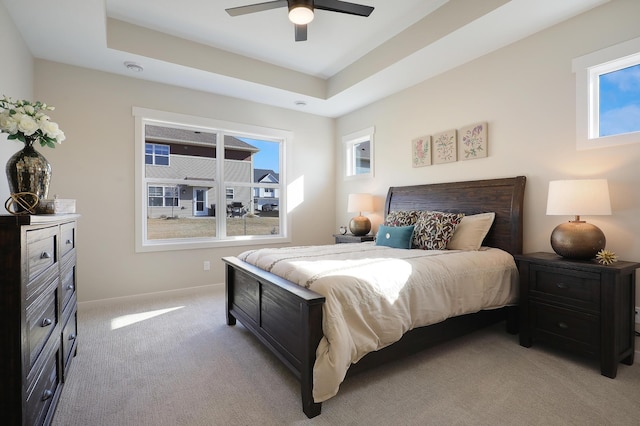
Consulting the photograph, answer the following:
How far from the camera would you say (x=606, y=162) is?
247 centimetres

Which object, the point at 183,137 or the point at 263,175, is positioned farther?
the point at 263,175

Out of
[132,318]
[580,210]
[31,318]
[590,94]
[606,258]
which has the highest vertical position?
[590,94]

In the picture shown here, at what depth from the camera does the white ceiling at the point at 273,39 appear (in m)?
2.66

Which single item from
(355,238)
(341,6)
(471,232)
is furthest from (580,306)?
(341,6)

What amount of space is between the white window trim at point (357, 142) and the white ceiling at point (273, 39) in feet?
2.08

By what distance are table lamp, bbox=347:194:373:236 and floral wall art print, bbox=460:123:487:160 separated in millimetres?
1453

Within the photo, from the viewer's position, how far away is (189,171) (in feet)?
14.3

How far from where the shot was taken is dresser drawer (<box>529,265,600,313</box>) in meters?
2.17

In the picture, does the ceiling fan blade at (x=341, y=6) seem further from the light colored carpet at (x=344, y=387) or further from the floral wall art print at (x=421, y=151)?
the light colored carpet at (x=344, y=387)

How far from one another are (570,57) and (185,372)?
13.0ft

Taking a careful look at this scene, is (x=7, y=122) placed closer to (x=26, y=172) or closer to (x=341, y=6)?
(x=26, y=172)

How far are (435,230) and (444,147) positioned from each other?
3.86ft

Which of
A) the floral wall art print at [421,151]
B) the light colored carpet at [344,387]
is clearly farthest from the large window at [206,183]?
the floral wall art print at [421,151]

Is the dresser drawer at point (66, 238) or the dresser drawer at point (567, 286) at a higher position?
the dresser drawer at point (66, 238)
